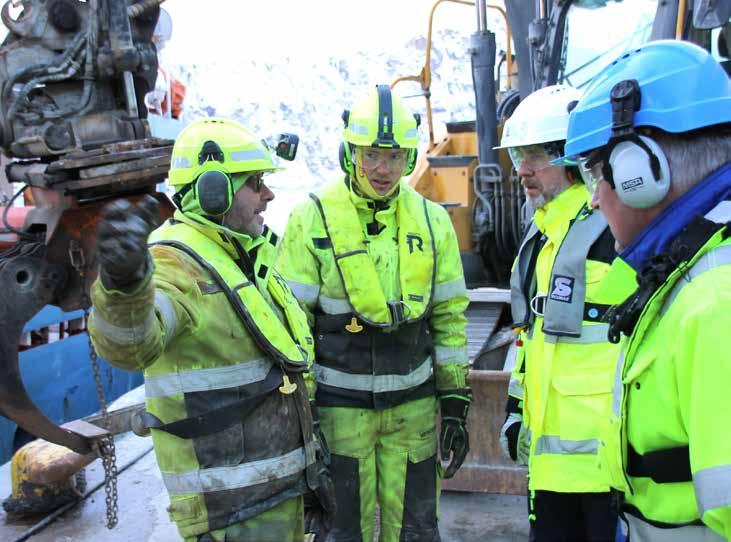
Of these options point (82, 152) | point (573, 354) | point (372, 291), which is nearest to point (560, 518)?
point (573, 354)

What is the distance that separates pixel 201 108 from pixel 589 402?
48700 mm

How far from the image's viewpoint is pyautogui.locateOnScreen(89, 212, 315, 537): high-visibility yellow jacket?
2.29 m

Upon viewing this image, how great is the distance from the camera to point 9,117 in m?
3.67

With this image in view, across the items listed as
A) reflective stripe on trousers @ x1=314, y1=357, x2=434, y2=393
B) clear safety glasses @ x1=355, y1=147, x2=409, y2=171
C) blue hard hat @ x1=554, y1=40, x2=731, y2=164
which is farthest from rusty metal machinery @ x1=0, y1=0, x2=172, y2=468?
blue hard hat @ x1=554, y1=40, x2=731, y2=164

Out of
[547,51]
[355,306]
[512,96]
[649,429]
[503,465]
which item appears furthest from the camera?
[512,96]

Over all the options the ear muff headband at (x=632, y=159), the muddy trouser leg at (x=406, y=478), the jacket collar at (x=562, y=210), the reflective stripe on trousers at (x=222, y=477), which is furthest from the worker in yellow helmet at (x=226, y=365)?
the ear muff headband at (x=632, y=159)

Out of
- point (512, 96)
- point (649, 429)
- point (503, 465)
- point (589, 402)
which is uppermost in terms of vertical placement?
point (512, 96)

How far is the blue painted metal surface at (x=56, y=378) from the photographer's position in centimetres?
746

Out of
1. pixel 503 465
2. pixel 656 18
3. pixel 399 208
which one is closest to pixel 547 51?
pixel 656 18

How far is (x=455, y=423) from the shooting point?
3635 mm

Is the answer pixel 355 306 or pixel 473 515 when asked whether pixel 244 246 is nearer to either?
pixel 355 306

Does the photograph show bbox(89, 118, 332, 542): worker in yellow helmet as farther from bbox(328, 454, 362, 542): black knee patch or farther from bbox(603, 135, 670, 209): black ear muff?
bbox(603, 135, 670, 209): black ear muff

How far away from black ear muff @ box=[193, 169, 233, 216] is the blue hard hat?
1144mm

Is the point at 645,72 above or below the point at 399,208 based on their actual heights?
above
